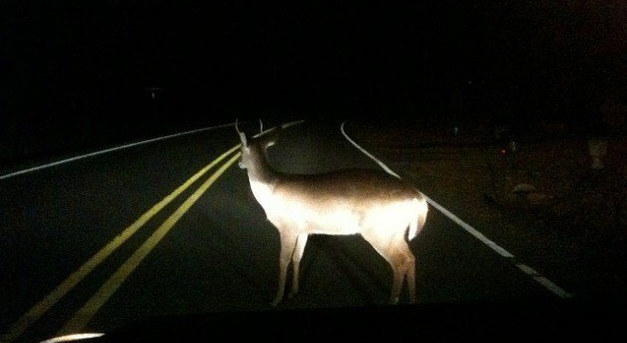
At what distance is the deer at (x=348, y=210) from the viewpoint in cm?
606

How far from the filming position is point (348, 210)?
6.12m

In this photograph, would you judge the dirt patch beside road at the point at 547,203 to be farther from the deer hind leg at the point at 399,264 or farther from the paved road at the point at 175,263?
the deer hind leg at the point at 399,264

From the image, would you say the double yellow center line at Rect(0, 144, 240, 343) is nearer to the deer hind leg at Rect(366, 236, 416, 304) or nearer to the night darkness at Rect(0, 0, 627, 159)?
the deer hind leg at Rect(366, 236, 416, 304)

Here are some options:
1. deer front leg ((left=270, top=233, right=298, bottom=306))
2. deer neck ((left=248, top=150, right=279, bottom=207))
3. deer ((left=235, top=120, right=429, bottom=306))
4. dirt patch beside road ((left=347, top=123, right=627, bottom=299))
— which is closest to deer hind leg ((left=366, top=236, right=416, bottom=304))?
deer ((left=235, top=120, right=429, bottom=306))

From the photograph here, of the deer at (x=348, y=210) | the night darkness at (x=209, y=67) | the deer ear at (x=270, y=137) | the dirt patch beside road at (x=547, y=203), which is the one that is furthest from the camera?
the night darkness at (x=209, y=67)

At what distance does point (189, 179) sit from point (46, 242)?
7132mm

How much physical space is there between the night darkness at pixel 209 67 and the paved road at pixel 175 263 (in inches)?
489

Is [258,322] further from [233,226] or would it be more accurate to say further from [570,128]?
[570,128]

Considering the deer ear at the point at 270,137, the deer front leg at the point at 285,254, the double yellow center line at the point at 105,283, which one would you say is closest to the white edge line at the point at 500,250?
the deer ear at the point at 270,137

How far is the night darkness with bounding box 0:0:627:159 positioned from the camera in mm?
31016

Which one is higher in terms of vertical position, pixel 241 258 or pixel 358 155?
pixel 241 258

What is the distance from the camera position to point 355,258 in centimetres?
821

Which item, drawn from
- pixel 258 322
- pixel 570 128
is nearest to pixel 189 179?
pixel 258 322

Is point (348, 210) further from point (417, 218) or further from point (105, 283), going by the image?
point (105, 283)
